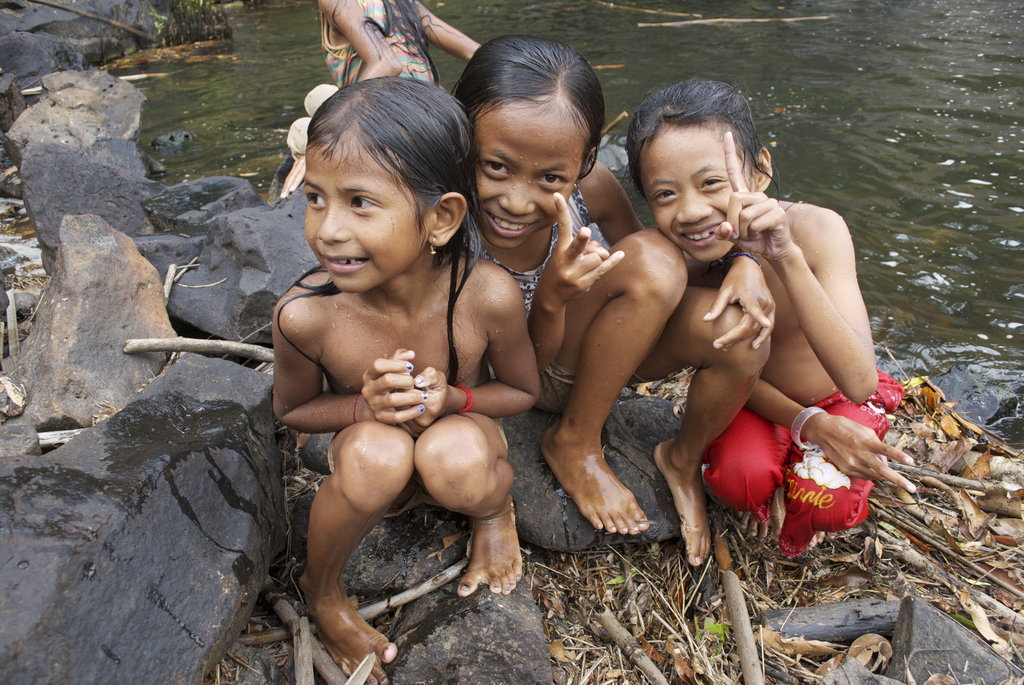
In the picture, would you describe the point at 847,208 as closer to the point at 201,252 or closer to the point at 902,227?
the point at 902,227

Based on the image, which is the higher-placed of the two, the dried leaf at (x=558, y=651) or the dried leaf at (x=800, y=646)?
the dried leaf at (x=800, y=646)

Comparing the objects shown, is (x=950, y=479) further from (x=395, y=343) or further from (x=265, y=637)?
(x=265, y=637)

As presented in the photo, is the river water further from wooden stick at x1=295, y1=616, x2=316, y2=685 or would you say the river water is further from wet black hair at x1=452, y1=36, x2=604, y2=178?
wooden stick at x1=295, y1=616, x2=316, y2=685

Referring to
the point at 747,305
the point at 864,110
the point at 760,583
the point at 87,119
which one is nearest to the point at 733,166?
the point at 747,305

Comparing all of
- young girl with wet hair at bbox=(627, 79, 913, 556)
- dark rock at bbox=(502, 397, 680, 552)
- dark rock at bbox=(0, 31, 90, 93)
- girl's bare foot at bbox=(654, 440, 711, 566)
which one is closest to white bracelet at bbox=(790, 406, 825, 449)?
young girl with wet hair at bbox=(627, 79, 913, 556)

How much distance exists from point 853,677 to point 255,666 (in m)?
1.70

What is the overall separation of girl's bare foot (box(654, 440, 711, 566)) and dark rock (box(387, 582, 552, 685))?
65 centimetres

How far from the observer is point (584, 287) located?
225cm

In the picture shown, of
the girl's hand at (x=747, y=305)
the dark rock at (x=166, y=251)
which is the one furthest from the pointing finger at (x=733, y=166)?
the dark rock at (x=166, y=251)

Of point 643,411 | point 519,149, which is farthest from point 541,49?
point 643,411

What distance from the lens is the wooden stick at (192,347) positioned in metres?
3.33

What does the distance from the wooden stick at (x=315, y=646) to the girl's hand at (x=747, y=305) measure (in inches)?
58.3

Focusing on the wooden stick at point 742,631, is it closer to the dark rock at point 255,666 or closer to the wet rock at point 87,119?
the dark rock at point 255,666

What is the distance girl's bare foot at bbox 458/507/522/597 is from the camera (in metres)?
2.38
